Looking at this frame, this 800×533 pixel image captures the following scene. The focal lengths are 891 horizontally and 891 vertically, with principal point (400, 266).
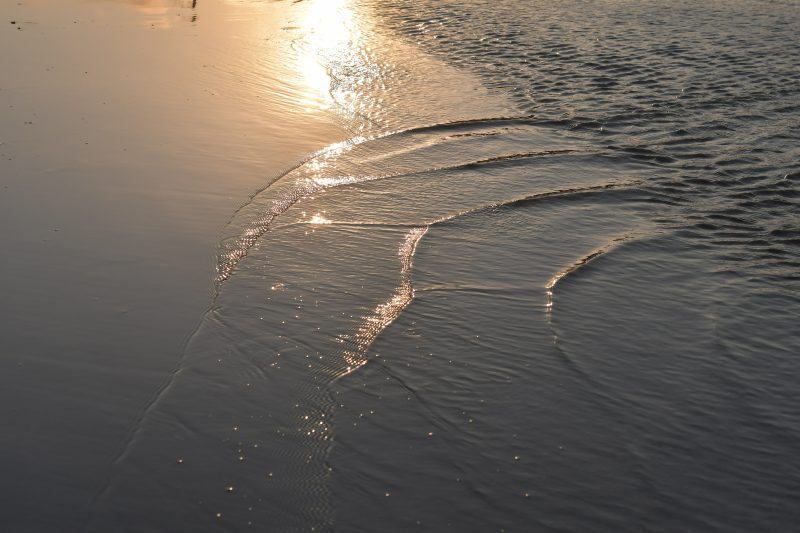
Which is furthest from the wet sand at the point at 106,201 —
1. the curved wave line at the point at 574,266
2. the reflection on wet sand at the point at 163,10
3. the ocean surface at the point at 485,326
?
the curved wave line at the point at 574,266

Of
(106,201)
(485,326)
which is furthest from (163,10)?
(485,326)

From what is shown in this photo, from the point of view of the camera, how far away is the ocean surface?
13.9 ft

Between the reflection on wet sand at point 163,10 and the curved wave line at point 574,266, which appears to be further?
the reflection on wet sand at point 163,10

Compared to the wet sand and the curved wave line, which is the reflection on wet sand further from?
the curved wave line

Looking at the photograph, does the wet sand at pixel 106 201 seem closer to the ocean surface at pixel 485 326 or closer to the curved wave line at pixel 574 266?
the ocean surface at pixel 485 326

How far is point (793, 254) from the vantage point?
719 centimetres

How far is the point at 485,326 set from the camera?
5.80 metres

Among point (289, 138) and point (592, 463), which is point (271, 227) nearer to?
point (289, 138)

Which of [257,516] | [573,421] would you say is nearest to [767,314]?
[573,421]

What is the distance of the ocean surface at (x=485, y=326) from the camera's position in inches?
167

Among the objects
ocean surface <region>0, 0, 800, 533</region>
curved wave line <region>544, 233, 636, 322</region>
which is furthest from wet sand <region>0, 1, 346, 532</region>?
curved wave line <region>544, 233, 636, 322</region>

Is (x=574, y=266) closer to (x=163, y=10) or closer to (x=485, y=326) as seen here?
(x=485, y=326)

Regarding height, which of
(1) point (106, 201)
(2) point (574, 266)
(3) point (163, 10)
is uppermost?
(3) point (163, 10)

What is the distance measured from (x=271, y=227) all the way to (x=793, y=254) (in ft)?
13.8
